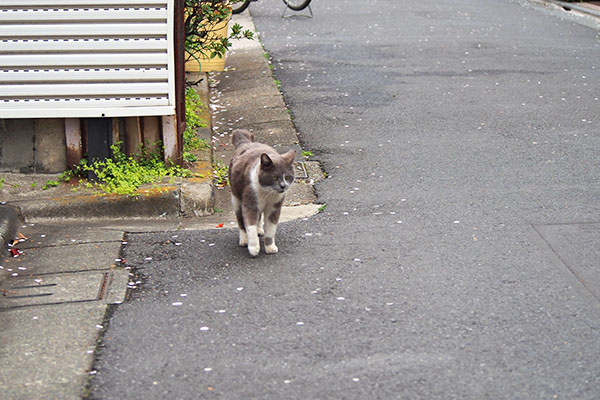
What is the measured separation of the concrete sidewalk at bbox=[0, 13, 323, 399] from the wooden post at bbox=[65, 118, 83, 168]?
0.79ft

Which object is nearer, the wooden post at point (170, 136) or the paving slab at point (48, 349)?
the paving slab at point (48, 349)

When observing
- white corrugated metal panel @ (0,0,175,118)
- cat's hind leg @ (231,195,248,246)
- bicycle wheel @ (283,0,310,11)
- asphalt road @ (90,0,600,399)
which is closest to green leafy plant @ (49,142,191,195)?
white corrugated metal panel @ (0,0,175,118)

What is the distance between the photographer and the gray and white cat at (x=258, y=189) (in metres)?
5.54

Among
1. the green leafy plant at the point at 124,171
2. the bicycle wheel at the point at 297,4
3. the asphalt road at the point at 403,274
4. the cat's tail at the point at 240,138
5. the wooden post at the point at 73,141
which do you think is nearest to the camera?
the asphalt road at the point at 403,274

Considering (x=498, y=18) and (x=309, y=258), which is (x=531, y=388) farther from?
(x=498, y=18)

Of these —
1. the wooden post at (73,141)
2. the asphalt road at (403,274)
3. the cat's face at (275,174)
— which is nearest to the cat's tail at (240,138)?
the asphalt road at (403,274)

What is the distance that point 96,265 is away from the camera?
557 cm

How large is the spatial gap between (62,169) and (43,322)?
2.85 meters

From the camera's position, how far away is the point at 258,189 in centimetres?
564

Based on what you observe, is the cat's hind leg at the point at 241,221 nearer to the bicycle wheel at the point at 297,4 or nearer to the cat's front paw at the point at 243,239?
the cat's front paw at the point at 243,239

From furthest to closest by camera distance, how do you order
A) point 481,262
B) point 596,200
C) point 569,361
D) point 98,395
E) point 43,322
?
point 596,200 < point 481,262 < point 43,322 < point 569,361 < point 98,395

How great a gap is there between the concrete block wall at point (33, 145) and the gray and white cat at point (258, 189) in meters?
2.04

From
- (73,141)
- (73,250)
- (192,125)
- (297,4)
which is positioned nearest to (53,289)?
(73,250)

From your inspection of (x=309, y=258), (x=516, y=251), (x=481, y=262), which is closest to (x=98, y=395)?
(x=309, y=258)
